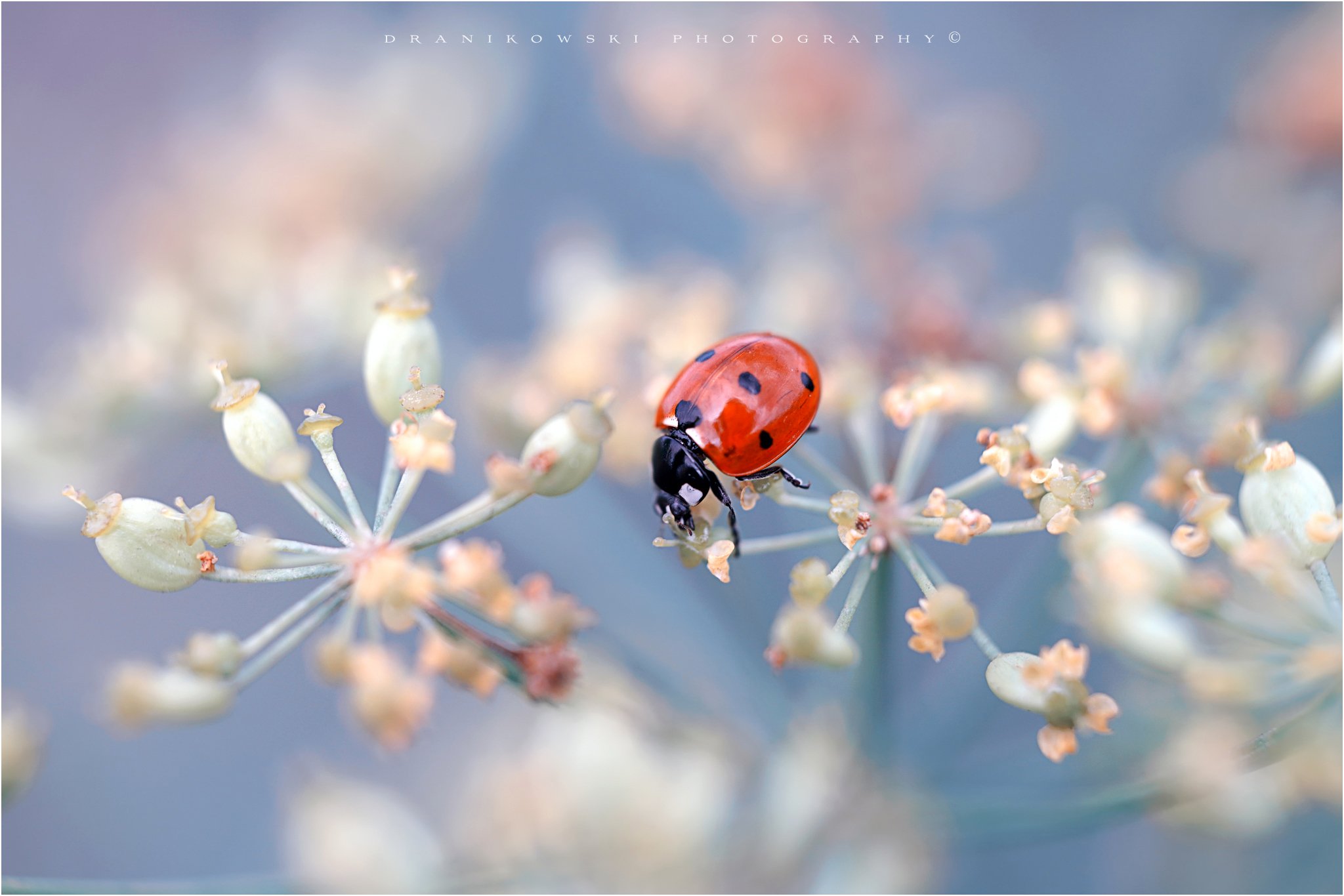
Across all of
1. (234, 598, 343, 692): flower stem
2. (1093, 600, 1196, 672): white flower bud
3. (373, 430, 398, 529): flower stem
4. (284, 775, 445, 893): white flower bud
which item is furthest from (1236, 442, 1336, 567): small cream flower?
(284, 775, 445, 893): white flower bud

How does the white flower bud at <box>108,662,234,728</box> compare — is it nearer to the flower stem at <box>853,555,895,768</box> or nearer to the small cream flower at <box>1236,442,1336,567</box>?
the flower stem at <box>853,555,895,768</box>

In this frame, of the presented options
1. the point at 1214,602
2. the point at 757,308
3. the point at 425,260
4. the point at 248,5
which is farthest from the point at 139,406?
the point at 248,5

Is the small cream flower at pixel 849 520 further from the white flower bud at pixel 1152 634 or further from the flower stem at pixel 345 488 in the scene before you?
the flower stem at pixel 345 488

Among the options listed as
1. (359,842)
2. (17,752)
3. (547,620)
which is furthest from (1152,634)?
(359,842)

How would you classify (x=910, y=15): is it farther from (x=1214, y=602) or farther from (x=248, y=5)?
(x=1214, y=602)

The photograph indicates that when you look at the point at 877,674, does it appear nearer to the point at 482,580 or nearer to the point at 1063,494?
the point at 1063,494

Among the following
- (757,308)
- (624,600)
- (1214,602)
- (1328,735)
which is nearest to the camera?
(1214,602)

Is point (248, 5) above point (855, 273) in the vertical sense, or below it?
above
